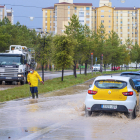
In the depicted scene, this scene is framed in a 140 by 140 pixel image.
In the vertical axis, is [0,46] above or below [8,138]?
above

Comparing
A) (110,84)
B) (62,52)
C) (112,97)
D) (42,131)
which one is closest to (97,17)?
(62,52)

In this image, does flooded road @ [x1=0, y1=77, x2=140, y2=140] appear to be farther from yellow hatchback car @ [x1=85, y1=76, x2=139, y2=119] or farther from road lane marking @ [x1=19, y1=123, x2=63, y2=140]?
yellow hatchback car @ [x1=85, y1=76, x2=139, y2=119]

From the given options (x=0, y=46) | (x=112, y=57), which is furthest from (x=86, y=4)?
(x=0, y=46)

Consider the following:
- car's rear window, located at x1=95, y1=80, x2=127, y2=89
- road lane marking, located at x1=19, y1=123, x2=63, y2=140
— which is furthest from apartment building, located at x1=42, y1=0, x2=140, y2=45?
road lane marking, located at x1=19, y1=123, x2=63, y2=140

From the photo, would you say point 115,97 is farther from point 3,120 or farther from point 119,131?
point 3,120

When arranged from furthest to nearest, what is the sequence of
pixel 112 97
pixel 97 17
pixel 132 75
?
pixel 97 17 < pixel 132 75 < pixel 112 97

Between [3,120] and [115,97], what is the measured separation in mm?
3558

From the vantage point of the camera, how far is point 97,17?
135125 millimetres

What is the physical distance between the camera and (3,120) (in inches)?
372

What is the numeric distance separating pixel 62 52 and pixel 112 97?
19553mm

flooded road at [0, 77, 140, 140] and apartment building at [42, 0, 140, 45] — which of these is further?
apartment building at [42, 0, 140, 45]

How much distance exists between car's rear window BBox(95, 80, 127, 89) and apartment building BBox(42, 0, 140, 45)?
4255 inches

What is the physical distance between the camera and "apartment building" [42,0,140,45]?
12344 cm

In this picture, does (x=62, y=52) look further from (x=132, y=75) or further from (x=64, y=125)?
(x=64, y=125)
